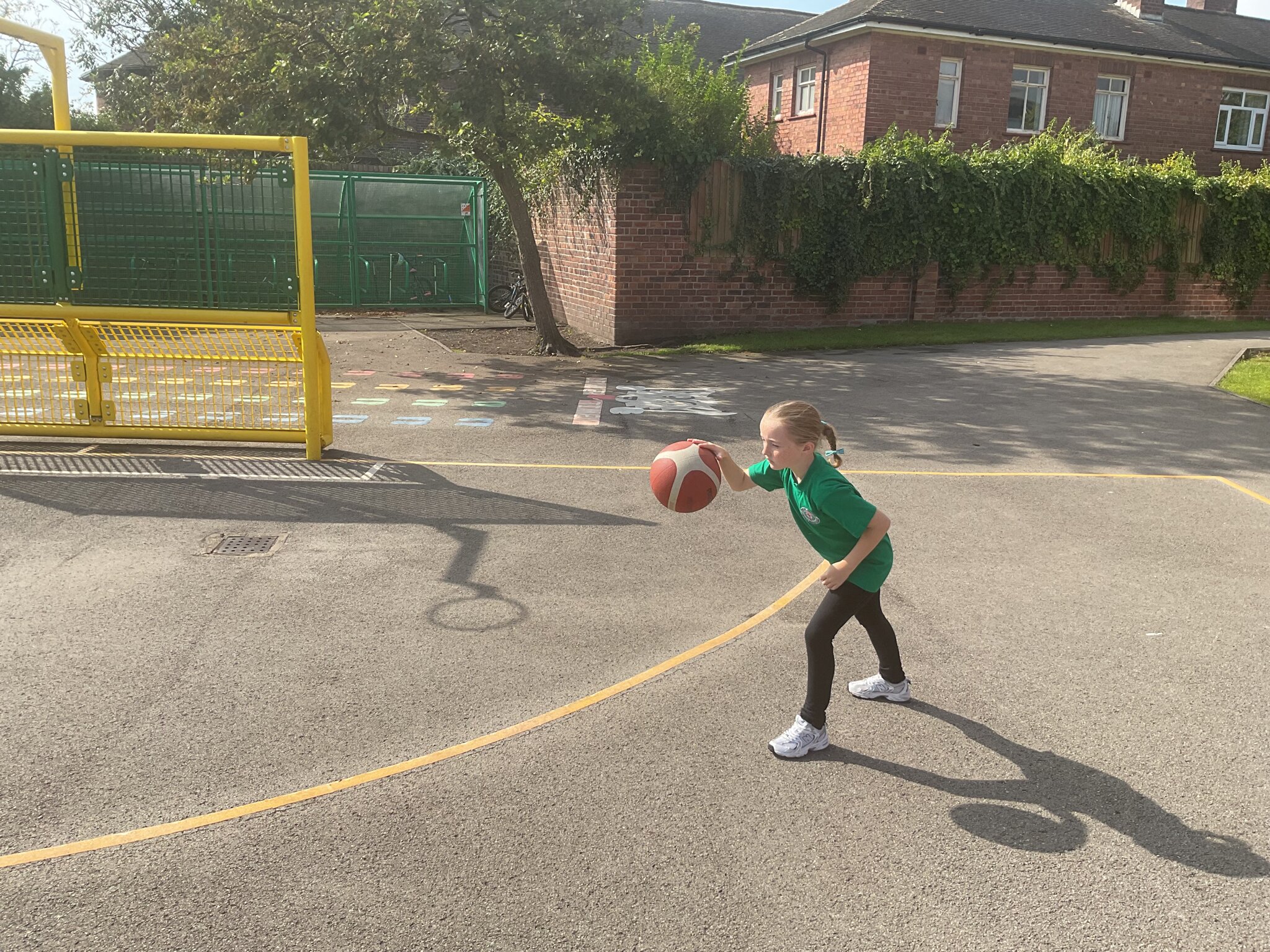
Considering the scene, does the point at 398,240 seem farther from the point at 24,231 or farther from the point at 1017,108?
the point at 1017,108

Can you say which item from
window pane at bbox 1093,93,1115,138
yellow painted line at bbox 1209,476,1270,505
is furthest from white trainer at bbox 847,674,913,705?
window pane at bbox 1093,93,1115,138

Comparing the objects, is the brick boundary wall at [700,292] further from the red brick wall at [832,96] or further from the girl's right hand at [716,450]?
the girl's right hand at [716,450]

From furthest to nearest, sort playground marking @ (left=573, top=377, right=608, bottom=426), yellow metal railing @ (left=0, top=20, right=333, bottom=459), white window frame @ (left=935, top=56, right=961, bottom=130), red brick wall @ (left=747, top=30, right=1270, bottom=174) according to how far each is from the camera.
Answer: white window frame @ (left=935, top=56, right=961, bottom=130) < red brick wall @ (left=747, top=30, right=1270, bottom=174) < playground marking @ (left=573, top=377, right=608, bottom=426) < yellow metal railing @ (left=0, top=20, right=333, bottom=459)

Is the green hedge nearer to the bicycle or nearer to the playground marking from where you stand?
the bicycle

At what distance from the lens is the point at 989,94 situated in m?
28.0

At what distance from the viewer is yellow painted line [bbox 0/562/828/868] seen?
12.6 ft

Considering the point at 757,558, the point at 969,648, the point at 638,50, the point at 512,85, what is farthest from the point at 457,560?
the point at 638,50

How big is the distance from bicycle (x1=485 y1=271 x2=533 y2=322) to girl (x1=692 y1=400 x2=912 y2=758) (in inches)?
635

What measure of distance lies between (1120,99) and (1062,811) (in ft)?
98.6

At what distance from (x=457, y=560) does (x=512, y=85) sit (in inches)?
358

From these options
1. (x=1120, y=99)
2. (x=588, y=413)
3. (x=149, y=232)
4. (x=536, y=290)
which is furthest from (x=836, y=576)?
(x=1120, y=99)

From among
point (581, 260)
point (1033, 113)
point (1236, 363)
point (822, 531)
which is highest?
point (1033, 113)

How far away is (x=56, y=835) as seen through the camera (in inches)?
154

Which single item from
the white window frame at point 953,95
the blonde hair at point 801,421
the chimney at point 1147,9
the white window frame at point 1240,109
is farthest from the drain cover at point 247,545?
the chimney at point 1147,9
